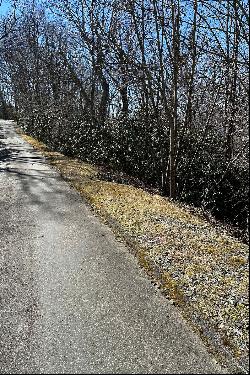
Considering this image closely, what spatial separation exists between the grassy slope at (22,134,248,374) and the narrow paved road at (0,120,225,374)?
0.21 m

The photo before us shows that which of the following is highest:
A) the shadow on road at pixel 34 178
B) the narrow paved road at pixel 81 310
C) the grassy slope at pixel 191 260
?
the grassy slope at pixel 191 260

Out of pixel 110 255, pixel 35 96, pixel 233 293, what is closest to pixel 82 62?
pixel 35 96

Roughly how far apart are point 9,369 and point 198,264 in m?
3.01

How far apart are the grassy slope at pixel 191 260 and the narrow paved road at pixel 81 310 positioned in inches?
8.4

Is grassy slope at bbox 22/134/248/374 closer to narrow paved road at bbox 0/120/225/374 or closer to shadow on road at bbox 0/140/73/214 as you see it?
narrow paved road at bbox 0/120/225/374

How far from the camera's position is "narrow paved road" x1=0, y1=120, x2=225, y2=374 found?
3861 millimetres

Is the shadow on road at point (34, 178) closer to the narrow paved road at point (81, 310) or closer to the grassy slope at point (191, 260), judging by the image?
the grassy slope at point (191, 260)

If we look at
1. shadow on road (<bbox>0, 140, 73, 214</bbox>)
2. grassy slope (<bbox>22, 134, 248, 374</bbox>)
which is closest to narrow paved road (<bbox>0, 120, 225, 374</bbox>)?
grassy slope (<bbox>22, 134, 248, 374</bbox>)

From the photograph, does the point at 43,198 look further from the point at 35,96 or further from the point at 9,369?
the point at 35,96

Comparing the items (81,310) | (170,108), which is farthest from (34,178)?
(81,310)

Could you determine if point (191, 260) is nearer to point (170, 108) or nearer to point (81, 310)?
point (81, 310)

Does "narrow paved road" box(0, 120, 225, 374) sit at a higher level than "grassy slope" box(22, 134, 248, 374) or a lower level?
lower

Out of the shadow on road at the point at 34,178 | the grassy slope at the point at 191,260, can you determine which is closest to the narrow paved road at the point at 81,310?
the grassy slope at the point at 191,260

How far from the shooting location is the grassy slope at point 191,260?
170 inches
